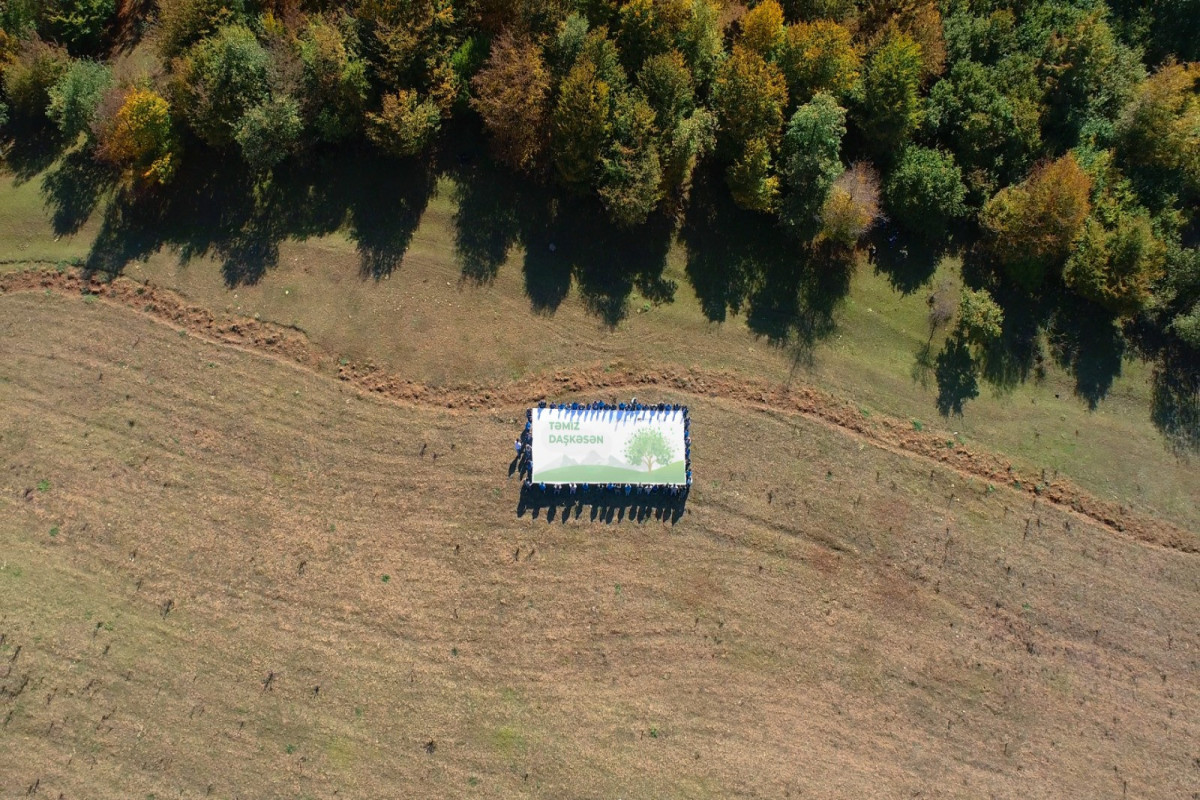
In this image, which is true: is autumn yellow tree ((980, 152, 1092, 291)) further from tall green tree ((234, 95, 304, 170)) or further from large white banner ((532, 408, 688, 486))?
tall green tree ((234, 95, 304, 170))

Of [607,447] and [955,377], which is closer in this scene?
[607,447]

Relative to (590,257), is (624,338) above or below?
below

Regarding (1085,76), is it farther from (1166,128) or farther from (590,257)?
(590,257)

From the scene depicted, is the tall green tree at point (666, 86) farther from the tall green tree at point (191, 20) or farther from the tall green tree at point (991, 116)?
the tall green tree at point (191, 20)

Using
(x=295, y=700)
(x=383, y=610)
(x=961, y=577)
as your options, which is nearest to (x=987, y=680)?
(x=961, y=577)

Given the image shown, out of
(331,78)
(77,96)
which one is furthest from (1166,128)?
(77,96)

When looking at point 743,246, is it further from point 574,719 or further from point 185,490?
point 185,490

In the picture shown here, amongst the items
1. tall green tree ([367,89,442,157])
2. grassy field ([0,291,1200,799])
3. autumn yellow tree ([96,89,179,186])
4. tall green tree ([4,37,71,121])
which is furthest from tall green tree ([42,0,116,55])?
tall green tree ([367,89,442,157])
